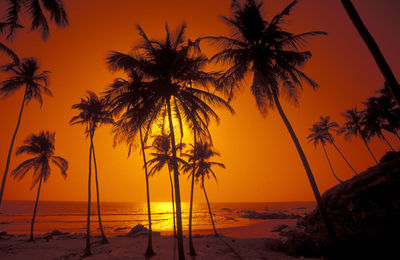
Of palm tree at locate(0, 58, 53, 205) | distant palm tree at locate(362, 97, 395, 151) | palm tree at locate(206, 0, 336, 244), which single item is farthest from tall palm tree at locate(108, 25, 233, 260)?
distant palm tree at locate(362, 97, 395, 151)

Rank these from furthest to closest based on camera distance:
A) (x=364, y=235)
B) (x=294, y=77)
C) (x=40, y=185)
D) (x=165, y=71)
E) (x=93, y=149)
Result: (x=40, y=185) → (x=93, y=149) → (x=294, y=77) → (x=165, y=71) → (x=364, y=235)

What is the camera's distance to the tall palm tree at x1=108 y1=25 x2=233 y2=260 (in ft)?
27.3

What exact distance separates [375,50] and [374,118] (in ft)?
103

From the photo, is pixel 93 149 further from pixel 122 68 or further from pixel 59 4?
pixel 59 4

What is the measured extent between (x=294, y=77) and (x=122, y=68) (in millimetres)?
9379

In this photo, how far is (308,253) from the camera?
9.41m

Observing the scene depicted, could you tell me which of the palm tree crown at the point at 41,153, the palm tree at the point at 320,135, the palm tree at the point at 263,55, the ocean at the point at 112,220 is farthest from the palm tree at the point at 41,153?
the palm tree at the point at 320,135

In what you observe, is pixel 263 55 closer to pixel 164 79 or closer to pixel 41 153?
pixel 164 79

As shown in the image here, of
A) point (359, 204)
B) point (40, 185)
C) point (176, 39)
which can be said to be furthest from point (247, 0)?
point (40, 185)

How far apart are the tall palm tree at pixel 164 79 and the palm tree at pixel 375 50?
564 centimetres

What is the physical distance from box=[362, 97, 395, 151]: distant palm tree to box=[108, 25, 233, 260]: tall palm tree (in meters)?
30.6

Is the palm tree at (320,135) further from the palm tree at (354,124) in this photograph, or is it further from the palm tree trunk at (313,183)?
the palm tree trunk at (313,183)

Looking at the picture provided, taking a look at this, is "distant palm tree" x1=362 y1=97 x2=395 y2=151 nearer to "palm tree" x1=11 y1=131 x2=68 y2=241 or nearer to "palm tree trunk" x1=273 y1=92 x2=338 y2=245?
"palm tree trunk" x1=273 y1=92 x2=338 y2=245

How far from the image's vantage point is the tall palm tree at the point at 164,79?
8312mm
